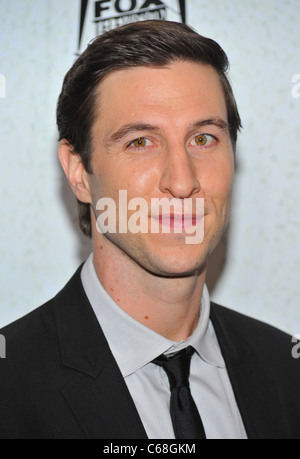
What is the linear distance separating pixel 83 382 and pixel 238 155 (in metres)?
1.20

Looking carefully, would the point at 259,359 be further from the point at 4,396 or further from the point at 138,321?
the point at 4,396

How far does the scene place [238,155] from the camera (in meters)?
2.51

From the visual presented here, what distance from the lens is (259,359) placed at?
2.08 metres

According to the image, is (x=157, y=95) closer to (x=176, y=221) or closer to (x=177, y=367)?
(x=176, y=221)

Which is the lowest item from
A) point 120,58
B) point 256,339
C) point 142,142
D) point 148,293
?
point 256,339

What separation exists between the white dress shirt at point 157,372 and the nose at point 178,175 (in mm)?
404

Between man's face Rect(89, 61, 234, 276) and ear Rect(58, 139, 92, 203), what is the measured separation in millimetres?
112

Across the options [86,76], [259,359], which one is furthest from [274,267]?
[86,76]

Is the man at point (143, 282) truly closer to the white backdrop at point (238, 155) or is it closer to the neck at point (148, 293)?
the neck at point (148, 293)

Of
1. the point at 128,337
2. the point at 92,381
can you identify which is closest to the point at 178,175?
the point at 128,337

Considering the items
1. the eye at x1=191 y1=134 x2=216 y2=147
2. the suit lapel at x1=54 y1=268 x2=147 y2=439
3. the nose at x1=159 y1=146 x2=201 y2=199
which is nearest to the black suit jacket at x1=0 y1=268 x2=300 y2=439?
the suit lapel at x1=54 y1=268 x2=147 y2=439

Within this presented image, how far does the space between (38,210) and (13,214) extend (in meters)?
0.10

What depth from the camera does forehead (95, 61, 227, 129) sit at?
1765mm

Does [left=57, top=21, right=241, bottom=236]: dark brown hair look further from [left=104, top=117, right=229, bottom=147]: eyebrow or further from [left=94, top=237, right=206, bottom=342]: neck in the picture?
[left=94, top=237, right=206, bottom=342]: neck
